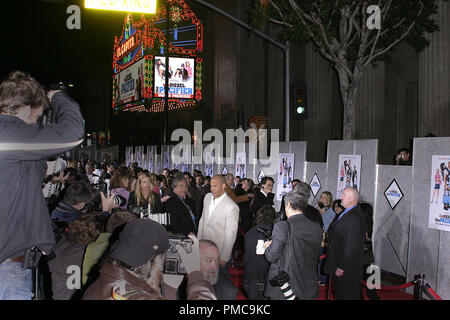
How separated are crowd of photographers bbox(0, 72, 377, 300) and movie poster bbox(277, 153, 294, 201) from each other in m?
6.37

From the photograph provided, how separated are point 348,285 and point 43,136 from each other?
17.3 feet

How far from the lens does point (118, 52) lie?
164ft

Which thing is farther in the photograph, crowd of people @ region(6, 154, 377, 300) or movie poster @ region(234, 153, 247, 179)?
movie poster @ region(234, 153, 247, 179)

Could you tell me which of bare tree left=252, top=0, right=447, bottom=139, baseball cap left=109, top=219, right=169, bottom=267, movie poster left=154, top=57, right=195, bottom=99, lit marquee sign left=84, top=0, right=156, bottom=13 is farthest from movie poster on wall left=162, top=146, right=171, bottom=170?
baseball cap left=109, top=219, right=169, bottom=267

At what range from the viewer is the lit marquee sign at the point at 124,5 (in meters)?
13.2

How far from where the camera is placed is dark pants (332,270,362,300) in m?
6.55

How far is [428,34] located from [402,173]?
22.6 feet

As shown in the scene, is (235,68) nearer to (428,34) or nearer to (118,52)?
(428,34)

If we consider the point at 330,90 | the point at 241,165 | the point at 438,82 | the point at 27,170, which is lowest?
the point at 241,165

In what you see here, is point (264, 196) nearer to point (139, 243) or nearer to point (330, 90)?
point (139, 243)

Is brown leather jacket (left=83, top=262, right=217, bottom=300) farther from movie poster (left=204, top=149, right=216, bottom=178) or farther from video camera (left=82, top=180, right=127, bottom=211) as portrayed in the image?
movie poster (left=204, top=149, right=216, bottom=178)

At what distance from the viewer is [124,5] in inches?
547

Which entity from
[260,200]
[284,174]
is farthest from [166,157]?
[260,200]

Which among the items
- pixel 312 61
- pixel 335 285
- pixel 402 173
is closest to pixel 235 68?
pixel 312 61
